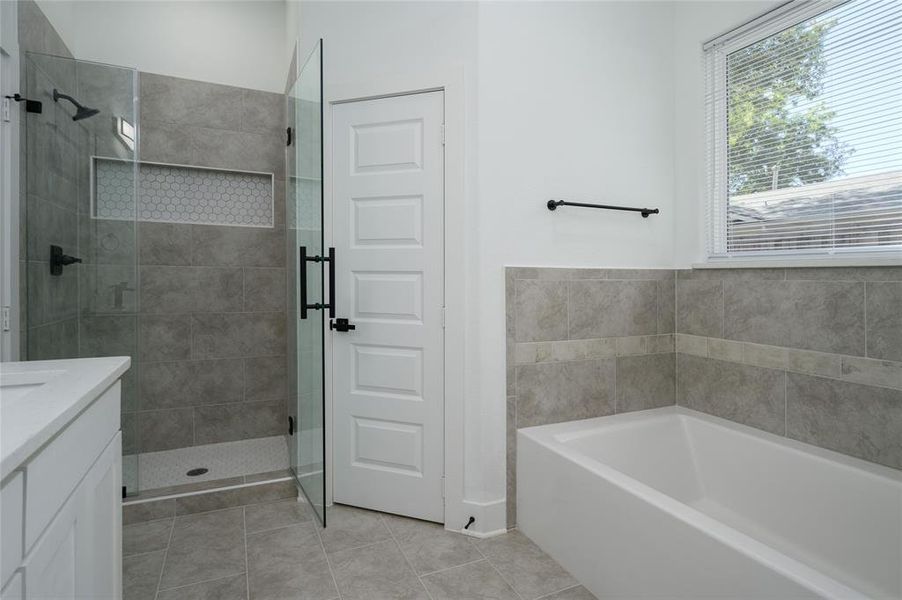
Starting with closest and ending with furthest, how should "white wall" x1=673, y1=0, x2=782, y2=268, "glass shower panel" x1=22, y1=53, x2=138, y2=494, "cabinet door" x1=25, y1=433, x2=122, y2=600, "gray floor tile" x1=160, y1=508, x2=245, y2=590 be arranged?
"cabinet door" x1=25, y1=433, x2=122, y2=600
"gray floor tile" x1=160, y1=508, x2=245, y2=590
"glass shower panel" x1=22, y1=53, x2=138, y2=494
"white wall" x1=673, y1=0, x2=782, y2=268

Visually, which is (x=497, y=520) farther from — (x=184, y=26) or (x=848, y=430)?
(x=184, y=26)

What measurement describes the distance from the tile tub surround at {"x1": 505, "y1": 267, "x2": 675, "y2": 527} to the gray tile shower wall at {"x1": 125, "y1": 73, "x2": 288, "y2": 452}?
184 cm

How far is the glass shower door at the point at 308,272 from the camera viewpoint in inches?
81.5

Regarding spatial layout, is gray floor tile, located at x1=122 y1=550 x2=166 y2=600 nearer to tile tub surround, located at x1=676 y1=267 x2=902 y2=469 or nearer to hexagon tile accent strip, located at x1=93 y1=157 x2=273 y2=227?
hexagon tile accent strip, located at x1=93 y1=157 x2=273 y2=227

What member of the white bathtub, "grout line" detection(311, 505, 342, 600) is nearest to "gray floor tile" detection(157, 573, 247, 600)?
"grout line" detection(311, 505, 342, 600)

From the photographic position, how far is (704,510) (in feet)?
7.05

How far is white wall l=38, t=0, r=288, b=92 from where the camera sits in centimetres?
285

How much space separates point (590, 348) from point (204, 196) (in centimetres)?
262

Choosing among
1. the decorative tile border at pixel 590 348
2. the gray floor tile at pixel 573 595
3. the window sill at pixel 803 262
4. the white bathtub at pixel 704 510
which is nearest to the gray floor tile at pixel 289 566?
the gray floor tile at pixel 573 595

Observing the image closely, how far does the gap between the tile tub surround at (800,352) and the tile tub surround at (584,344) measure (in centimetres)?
16

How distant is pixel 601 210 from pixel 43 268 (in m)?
2.60

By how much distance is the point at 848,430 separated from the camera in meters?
1.86

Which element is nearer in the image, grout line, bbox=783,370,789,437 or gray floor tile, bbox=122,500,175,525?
grout line, bbox=783,370,789,437

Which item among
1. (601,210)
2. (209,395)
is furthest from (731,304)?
(209,395)
